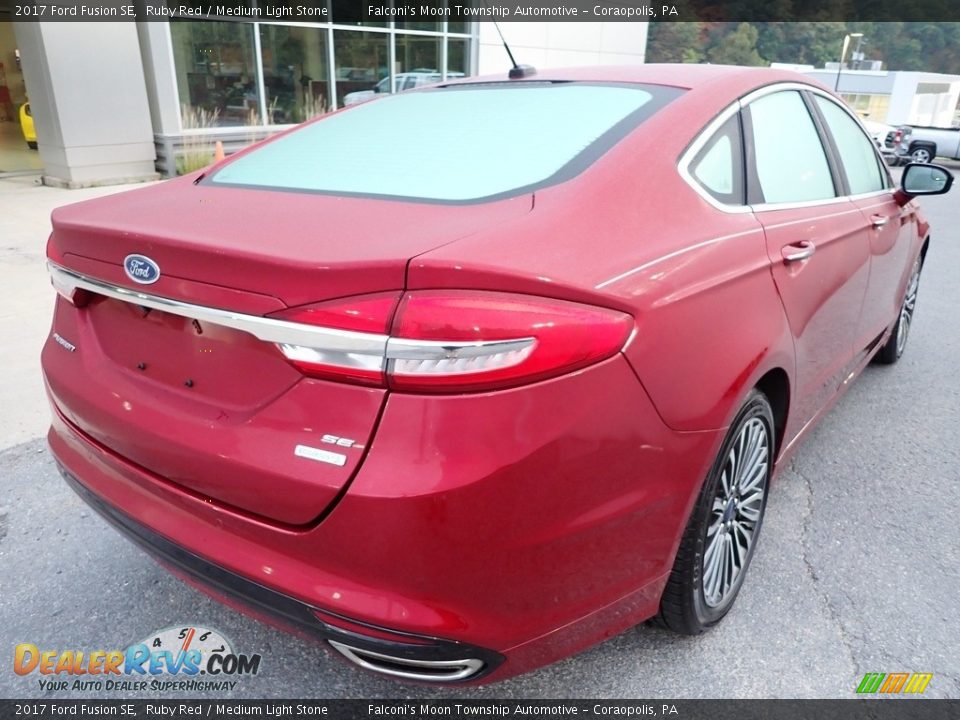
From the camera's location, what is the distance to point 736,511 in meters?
2.18

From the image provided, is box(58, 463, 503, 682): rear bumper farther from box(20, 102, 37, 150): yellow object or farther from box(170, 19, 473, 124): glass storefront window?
box(20, 102, 37, 150): yellow object

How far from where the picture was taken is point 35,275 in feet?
19.0

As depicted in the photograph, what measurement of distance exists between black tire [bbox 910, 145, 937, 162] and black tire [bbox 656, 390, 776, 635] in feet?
66.5

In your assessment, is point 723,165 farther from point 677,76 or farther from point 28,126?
point 28,126

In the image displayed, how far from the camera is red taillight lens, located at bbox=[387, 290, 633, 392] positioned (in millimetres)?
1312

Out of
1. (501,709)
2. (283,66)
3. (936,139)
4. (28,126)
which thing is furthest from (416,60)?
(936,139)

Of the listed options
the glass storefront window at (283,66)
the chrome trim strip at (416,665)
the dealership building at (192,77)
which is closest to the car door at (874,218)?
the chrome trim strip at (416,665)

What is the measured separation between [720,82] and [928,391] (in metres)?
2.84

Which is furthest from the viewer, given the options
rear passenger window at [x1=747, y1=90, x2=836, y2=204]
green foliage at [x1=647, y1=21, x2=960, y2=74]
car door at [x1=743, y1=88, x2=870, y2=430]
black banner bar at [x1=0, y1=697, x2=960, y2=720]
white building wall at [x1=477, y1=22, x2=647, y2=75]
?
green foliage at [x1=647, y1=21, x2=960, y2=74]

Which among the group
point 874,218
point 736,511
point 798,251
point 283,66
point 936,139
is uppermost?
point 798,251

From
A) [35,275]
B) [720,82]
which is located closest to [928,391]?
[720,82]

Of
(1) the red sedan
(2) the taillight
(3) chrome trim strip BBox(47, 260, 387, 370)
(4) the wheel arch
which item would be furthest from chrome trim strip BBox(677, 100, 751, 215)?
(3) chrome trim strip BBox(47, 260, 387, 370)

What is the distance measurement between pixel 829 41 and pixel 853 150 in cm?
10317

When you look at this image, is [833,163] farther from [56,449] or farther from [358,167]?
[56,449]
